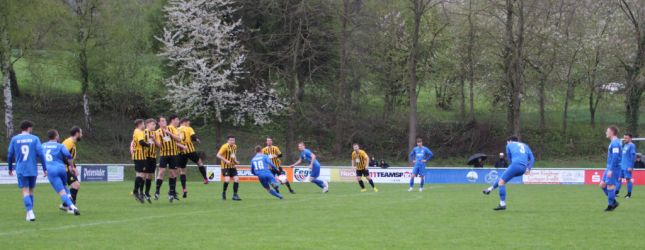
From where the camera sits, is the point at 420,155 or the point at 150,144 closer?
the point at 150,144

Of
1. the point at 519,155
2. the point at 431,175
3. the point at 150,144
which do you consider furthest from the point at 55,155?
the point at 431,175

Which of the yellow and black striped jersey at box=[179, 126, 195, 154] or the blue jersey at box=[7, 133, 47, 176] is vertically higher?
the yellow and black striped jersey at box=[179, 126, 195, 154]

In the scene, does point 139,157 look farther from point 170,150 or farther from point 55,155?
point 55,155

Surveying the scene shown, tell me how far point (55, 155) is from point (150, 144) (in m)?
3.42

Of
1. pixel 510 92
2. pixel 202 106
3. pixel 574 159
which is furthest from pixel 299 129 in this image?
pixel 574 159

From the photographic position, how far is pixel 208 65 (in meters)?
48.5

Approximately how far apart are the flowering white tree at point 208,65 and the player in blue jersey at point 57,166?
31.2 metres

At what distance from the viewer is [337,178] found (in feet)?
129

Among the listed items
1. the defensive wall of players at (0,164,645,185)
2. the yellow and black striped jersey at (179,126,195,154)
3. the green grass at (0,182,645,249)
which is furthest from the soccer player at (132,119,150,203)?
the defensive wall of players at (0,164,645,185)

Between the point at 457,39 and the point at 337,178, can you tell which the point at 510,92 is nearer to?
the point at 457,39

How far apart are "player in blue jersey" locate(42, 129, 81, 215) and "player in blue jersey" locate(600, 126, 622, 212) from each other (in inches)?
458

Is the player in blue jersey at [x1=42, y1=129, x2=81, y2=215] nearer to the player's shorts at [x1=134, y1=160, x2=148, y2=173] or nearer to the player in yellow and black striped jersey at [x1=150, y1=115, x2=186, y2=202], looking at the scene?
the player's shorts at [x1=134, y1=160, x2=148, y2=173]

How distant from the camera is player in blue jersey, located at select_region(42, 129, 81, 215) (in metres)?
15.0

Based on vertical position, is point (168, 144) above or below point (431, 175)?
above
